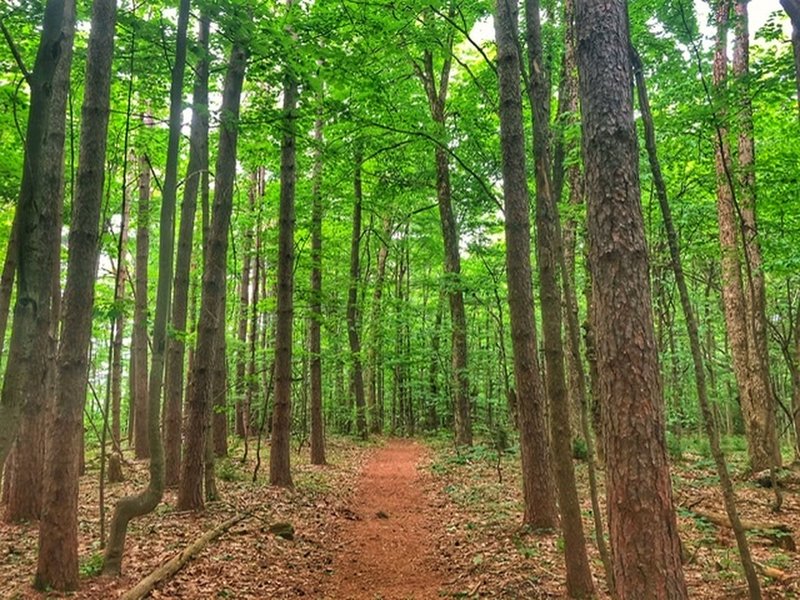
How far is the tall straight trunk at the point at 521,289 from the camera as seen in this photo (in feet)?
22.8

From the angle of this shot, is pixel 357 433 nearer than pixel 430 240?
Yes

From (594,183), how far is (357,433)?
65.3ft

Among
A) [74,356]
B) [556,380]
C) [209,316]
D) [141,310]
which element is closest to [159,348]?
[74,356]

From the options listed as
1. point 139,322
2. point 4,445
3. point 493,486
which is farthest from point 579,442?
point 4,445

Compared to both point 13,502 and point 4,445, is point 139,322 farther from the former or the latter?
point 4,445

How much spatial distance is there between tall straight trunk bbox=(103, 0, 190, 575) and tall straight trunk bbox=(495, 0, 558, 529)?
3.85 meters

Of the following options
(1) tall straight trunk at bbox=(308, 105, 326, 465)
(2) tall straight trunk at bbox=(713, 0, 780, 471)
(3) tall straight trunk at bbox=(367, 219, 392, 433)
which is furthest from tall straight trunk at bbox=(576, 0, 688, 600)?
(3) tall straight trunk at bbox=(367, 219, 392, 433)

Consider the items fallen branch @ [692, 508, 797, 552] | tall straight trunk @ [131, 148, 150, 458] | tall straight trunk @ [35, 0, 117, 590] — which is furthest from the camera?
tall straight trunk @ [131, 148, 150, 458]

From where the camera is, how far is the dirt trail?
20.2 feet

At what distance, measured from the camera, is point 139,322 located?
1209cm

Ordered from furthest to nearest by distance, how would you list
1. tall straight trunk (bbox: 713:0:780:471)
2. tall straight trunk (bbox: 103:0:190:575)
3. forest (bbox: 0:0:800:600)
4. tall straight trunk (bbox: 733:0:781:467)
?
tall straight trunk (bbox: 713:0:780:471)
tall straight trunk (bbox: 733:0:781:467)
tall straight trunk (bbox: 103:0:190:575)
forest (bbox: 0:0:800:600)

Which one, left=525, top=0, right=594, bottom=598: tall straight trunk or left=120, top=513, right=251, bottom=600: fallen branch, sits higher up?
left=525, top=0, right=594, bottom=598: tall straight trunk

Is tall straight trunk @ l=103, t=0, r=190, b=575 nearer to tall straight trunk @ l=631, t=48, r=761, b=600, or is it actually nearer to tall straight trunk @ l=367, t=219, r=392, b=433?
tall straight trunk @ l=631, t=48, r=761, b=600

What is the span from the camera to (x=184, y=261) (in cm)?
790
